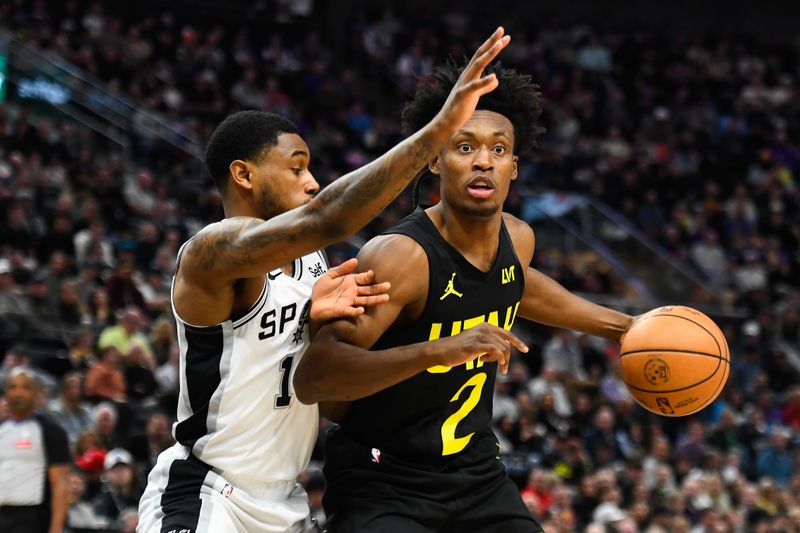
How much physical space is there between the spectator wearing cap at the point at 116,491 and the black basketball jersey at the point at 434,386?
184 inches

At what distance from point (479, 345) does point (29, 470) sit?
463cm

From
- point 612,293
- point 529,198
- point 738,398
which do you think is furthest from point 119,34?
point 738,398

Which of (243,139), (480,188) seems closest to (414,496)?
(480,188)

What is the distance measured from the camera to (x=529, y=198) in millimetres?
15430

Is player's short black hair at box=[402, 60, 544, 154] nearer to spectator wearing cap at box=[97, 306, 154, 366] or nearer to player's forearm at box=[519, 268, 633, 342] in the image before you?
player's forearm at box=[519, 268, 633, 342]

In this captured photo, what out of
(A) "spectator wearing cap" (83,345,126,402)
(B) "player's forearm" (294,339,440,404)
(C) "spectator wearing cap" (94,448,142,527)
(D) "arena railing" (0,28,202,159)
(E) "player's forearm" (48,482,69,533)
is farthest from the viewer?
(D) "arena railing" (0,28,202,159)

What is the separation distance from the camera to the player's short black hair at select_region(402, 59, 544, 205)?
4.34 meters

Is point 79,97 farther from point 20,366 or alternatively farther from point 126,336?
point 20,366

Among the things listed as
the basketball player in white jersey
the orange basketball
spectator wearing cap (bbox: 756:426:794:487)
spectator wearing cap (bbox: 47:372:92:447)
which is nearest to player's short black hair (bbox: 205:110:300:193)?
the basketball player in white jersey

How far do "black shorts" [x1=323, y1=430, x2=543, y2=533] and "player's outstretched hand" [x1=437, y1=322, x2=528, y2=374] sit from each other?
629 millimetres

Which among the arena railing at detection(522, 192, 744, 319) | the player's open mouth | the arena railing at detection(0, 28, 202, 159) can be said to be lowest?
the player's open mouth

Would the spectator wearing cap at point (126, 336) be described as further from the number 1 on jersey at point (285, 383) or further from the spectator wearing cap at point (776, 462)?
the spectator wearing cap at point (776, 462)

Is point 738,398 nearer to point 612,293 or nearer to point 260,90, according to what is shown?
point 612,293

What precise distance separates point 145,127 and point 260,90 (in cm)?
344
